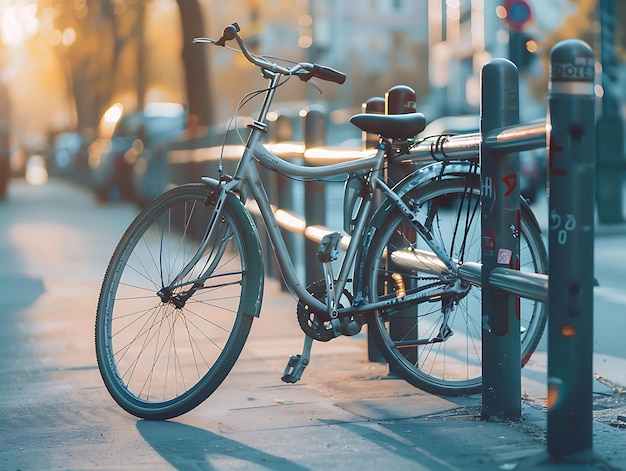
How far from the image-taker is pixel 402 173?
4.93 m

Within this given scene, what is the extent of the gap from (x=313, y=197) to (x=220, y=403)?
2531 mm

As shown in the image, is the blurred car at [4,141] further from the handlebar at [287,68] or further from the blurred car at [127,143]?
the handlebar at [287,68]

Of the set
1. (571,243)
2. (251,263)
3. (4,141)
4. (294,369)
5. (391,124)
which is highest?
(391,124)

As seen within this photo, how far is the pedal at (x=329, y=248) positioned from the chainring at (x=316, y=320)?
10 cm

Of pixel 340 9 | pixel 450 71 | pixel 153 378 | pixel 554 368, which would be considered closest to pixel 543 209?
pixel 153 378

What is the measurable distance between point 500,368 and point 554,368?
0.58 meters

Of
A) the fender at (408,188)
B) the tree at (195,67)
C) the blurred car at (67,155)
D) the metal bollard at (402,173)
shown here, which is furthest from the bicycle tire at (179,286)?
the blurred car at (67,155)

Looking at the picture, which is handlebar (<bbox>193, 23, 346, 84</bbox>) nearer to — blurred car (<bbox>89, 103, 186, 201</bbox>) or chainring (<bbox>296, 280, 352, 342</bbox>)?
chainring (<bbox>296, 280, 352, 342</bbox>)

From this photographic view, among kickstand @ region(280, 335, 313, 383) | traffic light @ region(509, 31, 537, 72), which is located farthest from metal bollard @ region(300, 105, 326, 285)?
traffic light @ region(509, 31, 537, 72)

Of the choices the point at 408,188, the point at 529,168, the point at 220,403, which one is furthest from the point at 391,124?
the point at 529,168

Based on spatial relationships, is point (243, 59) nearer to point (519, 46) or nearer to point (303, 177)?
point (519, 46)

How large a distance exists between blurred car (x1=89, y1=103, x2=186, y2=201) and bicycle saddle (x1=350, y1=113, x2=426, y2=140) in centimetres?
1616

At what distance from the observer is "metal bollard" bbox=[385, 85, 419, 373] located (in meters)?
4.88

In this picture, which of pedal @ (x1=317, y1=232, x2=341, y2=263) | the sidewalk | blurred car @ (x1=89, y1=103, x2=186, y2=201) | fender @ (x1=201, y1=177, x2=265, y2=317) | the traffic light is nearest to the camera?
the sidewalk
